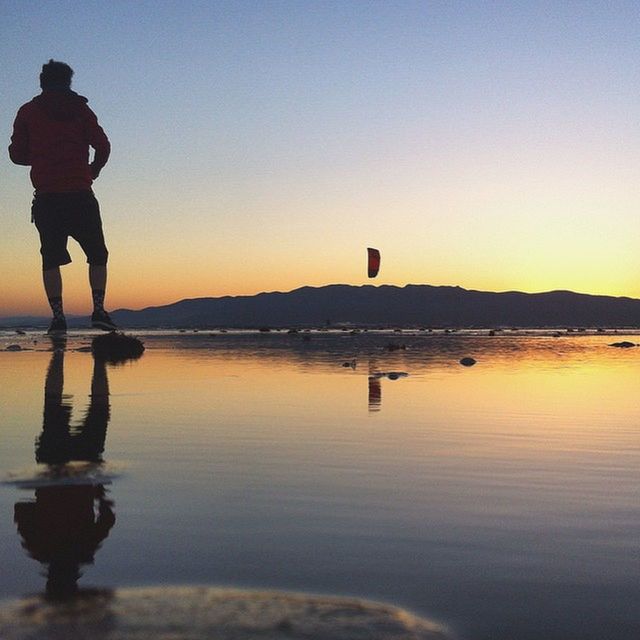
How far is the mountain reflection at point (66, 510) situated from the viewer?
416 cm

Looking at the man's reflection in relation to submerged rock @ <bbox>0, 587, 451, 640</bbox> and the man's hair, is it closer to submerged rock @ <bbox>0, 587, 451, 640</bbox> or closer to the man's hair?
submerged rock @ <bbox>0, 587, 451, 640</bbox>

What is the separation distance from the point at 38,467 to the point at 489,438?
15.3 ft

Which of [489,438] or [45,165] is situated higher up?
[45,165]

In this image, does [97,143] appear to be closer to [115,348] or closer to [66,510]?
[115,348]

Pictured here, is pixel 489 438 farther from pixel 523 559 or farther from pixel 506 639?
pixel 506 639

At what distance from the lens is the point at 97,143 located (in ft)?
70.0

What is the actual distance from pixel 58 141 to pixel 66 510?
17346mm

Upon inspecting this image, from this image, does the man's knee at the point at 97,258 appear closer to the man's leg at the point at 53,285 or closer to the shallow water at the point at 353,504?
the man's leg at the point at 53,285

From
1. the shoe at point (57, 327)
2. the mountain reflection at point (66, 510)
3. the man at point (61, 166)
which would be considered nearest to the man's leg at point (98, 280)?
the man at point (61, 166)

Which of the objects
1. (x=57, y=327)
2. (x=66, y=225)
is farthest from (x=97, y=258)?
(x=57, y=327)

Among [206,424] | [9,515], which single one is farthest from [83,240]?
[9,515]

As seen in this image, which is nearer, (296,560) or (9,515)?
(296,560)

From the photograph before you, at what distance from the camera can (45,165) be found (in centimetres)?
2127

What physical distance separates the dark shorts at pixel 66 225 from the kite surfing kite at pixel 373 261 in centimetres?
3194
